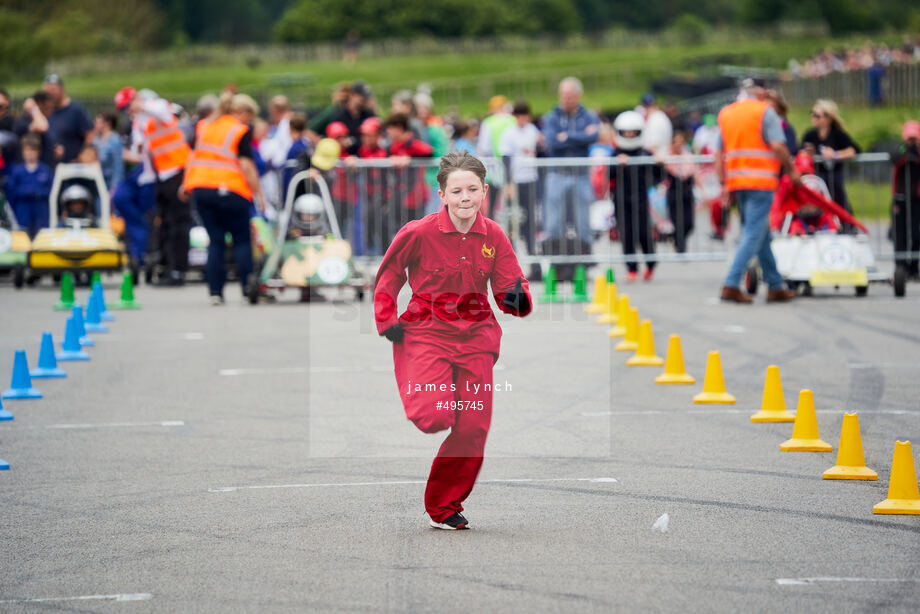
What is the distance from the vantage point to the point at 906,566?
19.3 feet

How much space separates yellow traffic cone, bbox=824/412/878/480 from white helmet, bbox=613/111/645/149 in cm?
1156

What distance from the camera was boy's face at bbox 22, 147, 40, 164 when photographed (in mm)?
20047

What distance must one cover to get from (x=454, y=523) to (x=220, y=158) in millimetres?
9902

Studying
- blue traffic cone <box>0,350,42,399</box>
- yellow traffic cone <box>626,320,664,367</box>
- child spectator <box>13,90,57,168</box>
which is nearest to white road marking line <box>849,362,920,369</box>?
yellow traffic cone <box>626,320,664,367</box>

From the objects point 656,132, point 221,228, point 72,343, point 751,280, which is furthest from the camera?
point 656,132

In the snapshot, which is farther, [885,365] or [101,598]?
[885,365]

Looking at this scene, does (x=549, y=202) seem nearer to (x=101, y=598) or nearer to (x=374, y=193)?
(x=374, y=193)

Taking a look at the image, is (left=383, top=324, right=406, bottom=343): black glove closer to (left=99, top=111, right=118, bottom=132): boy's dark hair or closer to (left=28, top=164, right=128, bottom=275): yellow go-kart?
(left=28, top=164, right=128, bottom=275): yellow go-kart

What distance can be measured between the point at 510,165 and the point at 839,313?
17.9ft

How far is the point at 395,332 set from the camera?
650 centimetres

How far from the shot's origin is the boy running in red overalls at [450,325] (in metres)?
6.54

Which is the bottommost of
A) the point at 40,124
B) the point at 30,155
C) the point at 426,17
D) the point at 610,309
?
the point at 610,309

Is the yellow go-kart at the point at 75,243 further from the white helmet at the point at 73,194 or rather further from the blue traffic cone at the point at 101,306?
the blue traffic cone at the point at 101,306

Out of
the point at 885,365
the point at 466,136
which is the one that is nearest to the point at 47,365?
the point at 885,365
